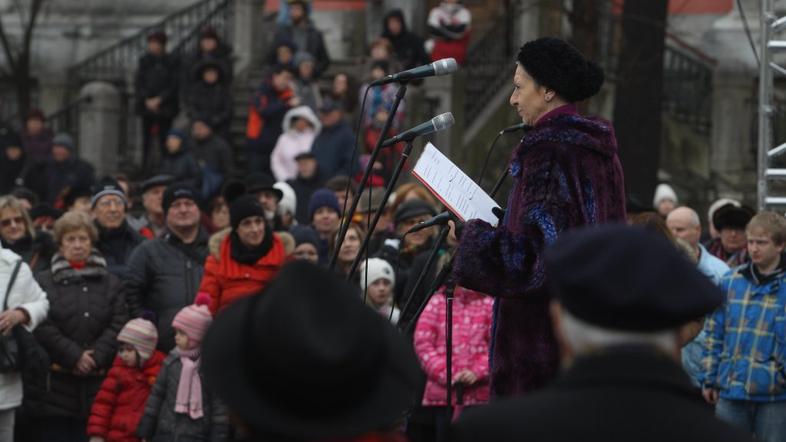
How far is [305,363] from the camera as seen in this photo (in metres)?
3.45

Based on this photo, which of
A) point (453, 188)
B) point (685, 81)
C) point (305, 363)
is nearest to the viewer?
point (305, 363)

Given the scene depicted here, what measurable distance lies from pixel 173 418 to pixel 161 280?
1250 millimetres

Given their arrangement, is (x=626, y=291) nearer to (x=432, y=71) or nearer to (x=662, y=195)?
(x=432, y=71)

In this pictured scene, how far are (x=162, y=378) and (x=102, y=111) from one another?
11.9 meters

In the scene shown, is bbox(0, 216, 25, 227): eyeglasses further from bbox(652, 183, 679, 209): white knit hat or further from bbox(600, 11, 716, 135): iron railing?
bbox(600, 11, 716, 135): iron railing

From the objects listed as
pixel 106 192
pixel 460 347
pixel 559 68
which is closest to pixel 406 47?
pixel 106 192

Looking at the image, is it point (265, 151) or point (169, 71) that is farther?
point (169, 71)

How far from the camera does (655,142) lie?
16.1 metres

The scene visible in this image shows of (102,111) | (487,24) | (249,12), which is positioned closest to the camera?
(102,111)

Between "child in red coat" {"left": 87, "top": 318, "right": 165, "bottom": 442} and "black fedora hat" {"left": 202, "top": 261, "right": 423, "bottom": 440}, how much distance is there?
6.70 m

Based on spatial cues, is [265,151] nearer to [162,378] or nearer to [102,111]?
[102,111]

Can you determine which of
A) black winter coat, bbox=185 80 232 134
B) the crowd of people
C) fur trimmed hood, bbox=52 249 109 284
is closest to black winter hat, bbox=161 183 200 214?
the crowd of people

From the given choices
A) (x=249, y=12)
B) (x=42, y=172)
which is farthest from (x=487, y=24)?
(x=42, y=172)

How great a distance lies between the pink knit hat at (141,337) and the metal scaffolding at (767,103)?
3.67 meters
